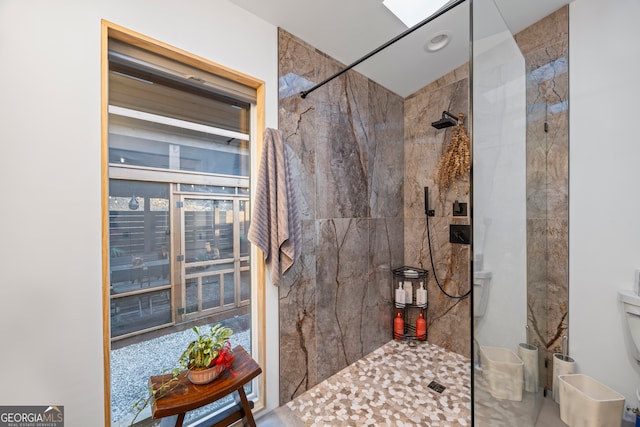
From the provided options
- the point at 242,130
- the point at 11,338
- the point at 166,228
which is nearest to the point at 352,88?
the point at 242,130

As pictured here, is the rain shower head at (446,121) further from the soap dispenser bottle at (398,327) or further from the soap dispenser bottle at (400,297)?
the soap dispenser bottle at (398,327)

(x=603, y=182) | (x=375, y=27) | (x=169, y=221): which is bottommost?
(x=169, y=221)

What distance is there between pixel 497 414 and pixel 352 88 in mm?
2231

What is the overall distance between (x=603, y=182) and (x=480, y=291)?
1182 mm

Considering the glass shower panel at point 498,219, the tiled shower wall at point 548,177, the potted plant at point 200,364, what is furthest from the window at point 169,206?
the tiled shower wall at point 548,177

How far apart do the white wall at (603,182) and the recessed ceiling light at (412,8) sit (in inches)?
33.4

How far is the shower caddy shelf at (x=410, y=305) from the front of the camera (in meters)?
2.38

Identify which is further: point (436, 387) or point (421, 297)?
point (421, 297)

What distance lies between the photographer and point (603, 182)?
1399 mm

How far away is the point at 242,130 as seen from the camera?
1528 millimetres

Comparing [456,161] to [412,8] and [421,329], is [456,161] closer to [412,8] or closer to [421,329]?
[412,8]

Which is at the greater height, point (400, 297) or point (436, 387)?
point (400, 297)

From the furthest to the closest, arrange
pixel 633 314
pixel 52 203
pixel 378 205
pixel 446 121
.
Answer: pixel 378 205 < pixel 446 121 < pixel 633 314 < pixel 52 203

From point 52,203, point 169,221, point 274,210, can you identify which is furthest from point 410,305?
point 52,203
